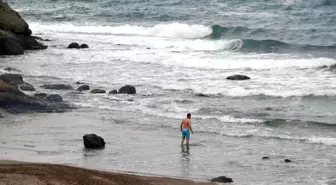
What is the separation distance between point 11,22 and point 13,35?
1.13 m

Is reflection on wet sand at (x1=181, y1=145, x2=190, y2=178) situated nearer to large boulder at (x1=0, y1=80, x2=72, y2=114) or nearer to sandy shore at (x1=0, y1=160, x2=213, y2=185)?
sandy shore at (x1=0, y1=160, x2=213, y2=185)

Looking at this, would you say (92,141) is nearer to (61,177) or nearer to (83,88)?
(61,177)

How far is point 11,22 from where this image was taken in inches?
1697

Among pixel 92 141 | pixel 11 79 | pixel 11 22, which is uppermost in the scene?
pixel 11 22

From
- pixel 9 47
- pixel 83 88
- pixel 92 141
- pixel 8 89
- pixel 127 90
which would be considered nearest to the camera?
pixel 92 141

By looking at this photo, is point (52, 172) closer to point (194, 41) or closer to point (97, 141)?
point (97, 141)

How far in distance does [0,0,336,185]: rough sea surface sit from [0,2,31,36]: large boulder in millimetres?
2047

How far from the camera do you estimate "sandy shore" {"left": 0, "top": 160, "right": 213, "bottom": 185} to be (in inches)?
566

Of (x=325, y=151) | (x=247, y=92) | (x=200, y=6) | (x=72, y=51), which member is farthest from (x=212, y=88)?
(x=200, y=6)

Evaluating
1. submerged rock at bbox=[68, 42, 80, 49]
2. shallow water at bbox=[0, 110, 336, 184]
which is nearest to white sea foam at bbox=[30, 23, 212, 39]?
submerged rock at bbox=[68, 42, 80, 49]

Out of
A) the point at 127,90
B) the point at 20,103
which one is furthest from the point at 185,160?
the point at 127,90

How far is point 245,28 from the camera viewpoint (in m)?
54.2

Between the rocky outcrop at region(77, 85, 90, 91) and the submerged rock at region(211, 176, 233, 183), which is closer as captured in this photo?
the submerged rock at region(211, 176, 233, 183)

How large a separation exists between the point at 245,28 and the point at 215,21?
680 cm
